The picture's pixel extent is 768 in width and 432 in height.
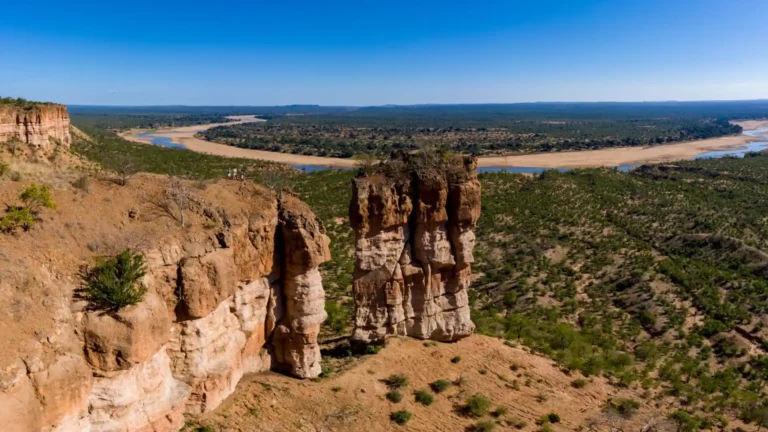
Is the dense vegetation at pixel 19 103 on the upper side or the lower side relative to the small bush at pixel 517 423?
upper

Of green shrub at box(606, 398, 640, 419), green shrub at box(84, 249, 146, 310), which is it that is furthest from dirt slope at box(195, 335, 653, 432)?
green shrub at box(84, 249, 146, 310)

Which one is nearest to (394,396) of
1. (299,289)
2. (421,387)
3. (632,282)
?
(421,387)

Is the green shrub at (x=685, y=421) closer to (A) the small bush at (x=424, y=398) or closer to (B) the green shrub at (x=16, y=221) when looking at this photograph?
(A) the small bush at (x=424, y=398)

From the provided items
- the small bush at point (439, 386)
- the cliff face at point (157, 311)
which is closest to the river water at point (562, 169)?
the small bush at point (439, 386)

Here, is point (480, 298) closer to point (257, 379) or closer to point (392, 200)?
point (392, 200)

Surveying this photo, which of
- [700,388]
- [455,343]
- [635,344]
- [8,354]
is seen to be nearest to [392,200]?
[455,343]
